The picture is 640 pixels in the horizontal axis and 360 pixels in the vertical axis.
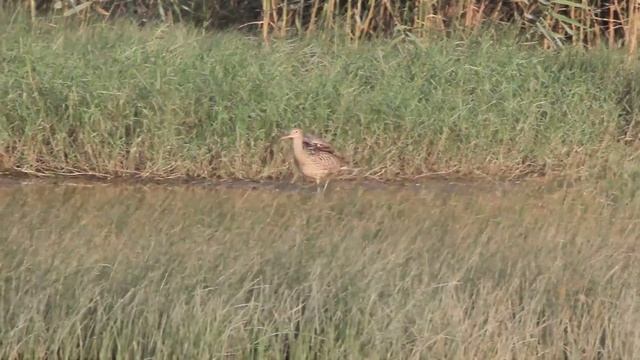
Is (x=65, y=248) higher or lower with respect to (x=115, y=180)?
higher

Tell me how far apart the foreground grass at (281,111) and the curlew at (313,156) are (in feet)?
1.31

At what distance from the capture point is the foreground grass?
677 cm

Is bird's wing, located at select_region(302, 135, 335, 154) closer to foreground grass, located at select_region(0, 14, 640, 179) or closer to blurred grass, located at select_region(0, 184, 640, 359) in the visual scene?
foreground grass, located at select_region(0, 14, 640, 179)

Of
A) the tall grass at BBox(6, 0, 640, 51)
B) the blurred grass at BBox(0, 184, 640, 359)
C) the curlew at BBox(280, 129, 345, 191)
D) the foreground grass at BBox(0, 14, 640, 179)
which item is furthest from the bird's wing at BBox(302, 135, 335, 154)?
the tall grass at BBox(6, 0, 640, 51)

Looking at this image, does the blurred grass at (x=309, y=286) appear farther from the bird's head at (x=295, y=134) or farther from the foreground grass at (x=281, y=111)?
the foreground grass at (x=281, y=111)

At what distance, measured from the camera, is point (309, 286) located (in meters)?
4.29

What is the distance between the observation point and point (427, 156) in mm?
7098

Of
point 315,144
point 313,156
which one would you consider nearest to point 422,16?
point 315,144

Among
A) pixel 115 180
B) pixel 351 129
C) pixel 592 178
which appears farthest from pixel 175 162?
pixel 592 178

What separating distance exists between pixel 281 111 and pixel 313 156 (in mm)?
695

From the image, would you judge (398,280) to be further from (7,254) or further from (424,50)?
(424,50)

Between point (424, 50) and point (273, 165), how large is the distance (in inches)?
69.4

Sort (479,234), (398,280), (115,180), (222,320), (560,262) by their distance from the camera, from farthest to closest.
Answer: (115,180)
(479,234)
(560,262)
(398,280)
(222,320)

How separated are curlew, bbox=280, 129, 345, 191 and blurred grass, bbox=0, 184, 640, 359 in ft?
2.58
